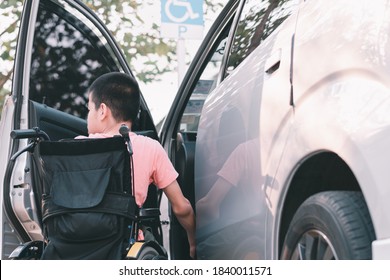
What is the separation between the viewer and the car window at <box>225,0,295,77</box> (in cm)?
294

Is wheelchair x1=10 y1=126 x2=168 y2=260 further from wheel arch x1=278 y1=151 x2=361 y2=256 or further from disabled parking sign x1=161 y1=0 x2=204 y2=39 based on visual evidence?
disabled parking sign x1=161 y1=0 x2=204 y2=39

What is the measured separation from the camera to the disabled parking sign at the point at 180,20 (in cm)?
801

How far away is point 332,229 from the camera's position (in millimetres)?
2094

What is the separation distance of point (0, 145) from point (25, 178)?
0.21 meters

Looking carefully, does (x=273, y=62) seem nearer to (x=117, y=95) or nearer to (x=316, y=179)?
(x=316, y=179)

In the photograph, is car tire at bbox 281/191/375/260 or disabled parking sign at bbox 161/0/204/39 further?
disabled parking sign at bbox 161/0/204/39

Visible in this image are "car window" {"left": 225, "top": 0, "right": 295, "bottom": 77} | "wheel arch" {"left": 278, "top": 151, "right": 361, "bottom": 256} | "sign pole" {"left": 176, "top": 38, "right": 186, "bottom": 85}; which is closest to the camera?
"wheel arch" {"left": 278, "top": 151, "right": 361, "bottom": 256}

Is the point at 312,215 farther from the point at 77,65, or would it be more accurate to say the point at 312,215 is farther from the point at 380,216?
the point at 77,65

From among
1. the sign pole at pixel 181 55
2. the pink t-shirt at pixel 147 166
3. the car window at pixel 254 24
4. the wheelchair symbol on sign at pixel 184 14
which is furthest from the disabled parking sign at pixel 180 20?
the pink t-shirt at pixel 147 166

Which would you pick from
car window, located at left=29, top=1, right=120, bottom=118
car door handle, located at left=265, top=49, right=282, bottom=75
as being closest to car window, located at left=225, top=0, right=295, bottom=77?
car door handle, located at left=265, top=49, right=282, bottom=75

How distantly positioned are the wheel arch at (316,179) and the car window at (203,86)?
1.87 meters

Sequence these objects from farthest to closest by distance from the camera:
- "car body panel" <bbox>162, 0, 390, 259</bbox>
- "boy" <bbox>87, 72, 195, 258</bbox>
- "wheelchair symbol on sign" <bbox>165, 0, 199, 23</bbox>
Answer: "wheelchair symbol on sign" <bbox>165, 0, 199, 23</bbox> → "boy" <bbox>87, 72, 195, 258</bbox> → "car body panel" <bbox>162, 0, 390, 259</bbox>

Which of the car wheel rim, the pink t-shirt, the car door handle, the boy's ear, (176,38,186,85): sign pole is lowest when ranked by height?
the car wheel rim

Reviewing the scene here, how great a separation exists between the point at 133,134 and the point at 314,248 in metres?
1.43
